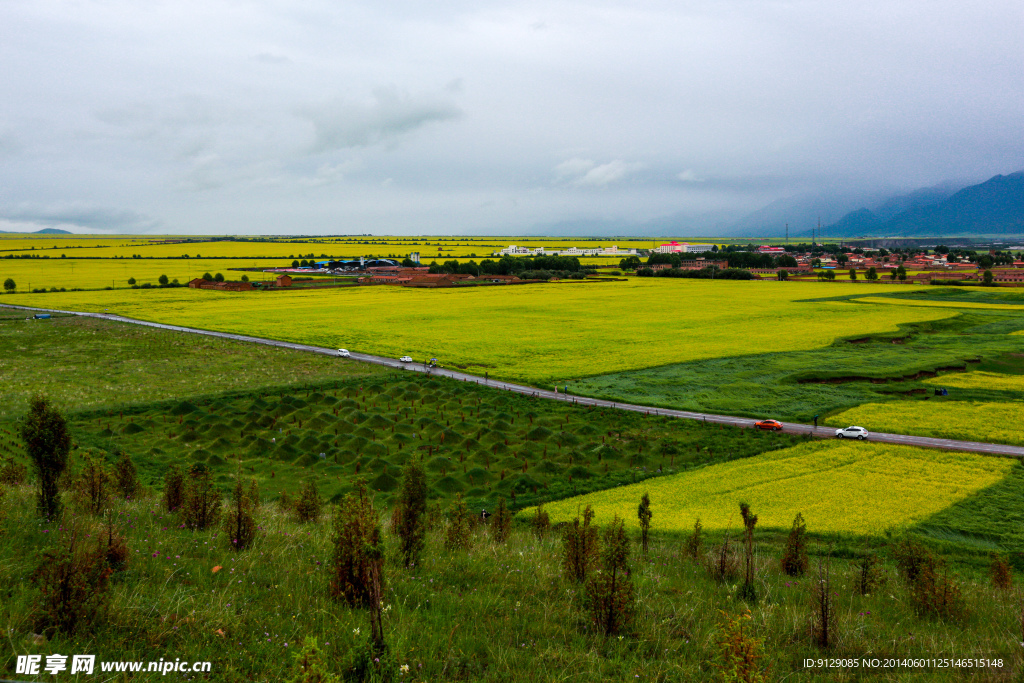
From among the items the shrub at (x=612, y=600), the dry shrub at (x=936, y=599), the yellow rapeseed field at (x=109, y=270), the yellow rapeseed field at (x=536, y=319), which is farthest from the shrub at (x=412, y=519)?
the yellow rapeseed field at (x=109, y=270)

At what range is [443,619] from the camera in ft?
22.5

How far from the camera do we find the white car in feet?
92.7

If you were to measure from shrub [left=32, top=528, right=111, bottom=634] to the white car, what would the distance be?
29.5 meters

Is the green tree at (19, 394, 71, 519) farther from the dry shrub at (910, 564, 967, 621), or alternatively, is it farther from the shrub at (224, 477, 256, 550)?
the dry shrub at (910, 564, 967, 621)

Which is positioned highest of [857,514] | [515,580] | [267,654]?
[267,654]

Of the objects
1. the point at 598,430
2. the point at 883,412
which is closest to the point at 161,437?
the point at 598,430

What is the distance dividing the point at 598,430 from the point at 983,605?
66.4ft

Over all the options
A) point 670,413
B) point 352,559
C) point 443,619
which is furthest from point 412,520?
point 670,413

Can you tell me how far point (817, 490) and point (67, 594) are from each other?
2229 centimetres

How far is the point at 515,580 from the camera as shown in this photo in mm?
8594

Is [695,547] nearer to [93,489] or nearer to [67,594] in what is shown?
[67,594]

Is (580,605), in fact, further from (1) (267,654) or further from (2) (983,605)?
(2) (983,605)

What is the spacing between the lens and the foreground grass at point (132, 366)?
113ft

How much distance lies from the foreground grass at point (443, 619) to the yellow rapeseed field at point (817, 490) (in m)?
9.02
